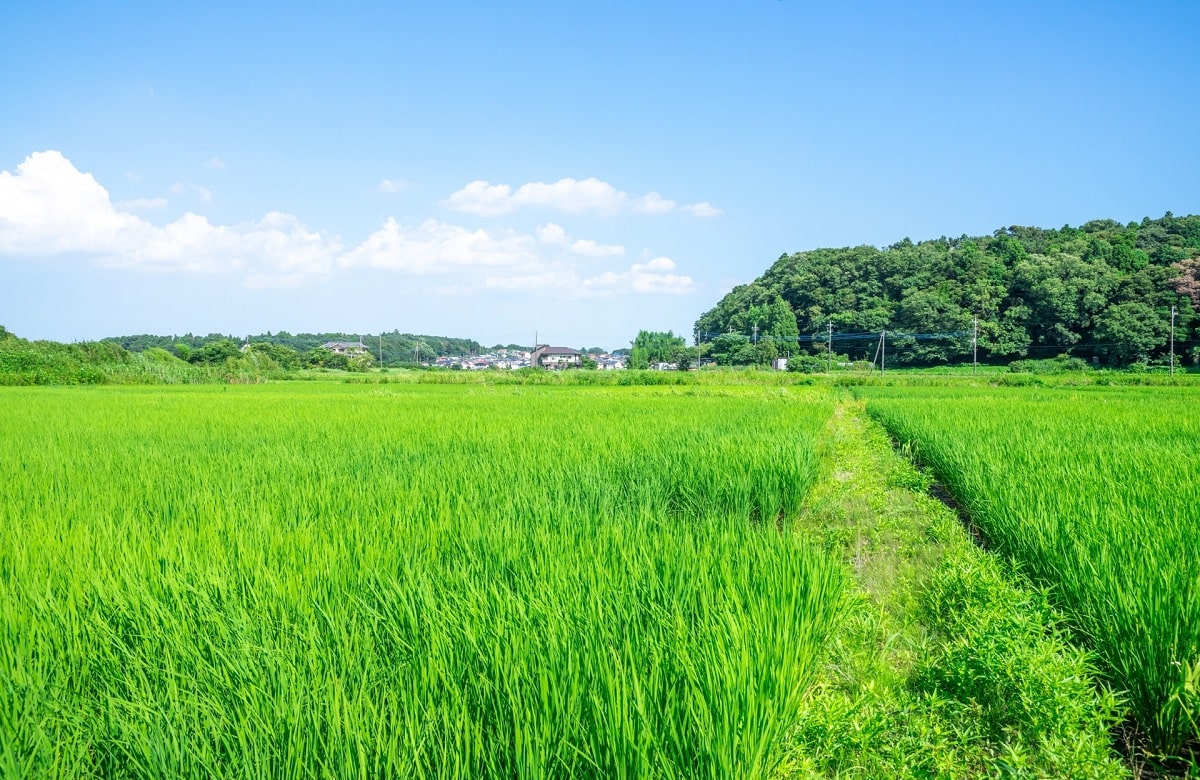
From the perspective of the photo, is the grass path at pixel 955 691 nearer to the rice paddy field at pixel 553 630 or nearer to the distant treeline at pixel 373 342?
the rice paddy field at pixel 553 630

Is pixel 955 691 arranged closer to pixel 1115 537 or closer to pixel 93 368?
pixel 1115 537

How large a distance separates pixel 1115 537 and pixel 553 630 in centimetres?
280

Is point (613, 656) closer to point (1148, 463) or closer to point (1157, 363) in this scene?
point (1148, 463)

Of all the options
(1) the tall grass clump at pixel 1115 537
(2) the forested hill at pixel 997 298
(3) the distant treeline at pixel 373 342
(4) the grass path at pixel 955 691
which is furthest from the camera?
(3) the distant treeline at pixel 373 342

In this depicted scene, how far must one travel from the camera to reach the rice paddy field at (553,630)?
4.22ft

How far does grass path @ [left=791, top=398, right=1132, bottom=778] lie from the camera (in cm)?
180

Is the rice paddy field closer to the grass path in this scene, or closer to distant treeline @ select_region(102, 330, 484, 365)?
the grass path

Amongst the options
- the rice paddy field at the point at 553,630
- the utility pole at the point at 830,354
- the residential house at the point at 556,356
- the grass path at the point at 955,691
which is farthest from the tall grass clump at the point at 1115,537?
the residential house at the point at 556,356

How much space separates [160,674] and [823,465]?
665 centimetres

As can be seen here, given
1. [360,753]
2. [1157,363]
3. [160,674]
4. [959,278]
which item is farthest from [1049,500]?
[959,278]

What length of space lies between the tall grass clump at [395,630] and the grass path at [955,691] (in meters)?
0.21

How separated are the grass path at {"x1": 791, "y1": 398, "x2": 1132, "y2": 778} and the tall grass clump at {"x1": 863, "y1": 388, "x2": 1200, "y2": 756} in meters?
0.14

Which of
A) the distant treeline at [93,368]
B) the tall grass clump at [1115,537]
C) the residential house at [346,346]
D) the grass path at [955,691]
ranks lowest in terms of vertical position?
the grass path at [955,691]

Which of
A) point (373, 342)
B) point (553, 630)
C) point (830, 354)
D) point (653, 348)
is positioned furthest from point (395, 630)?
point (373, 342)
